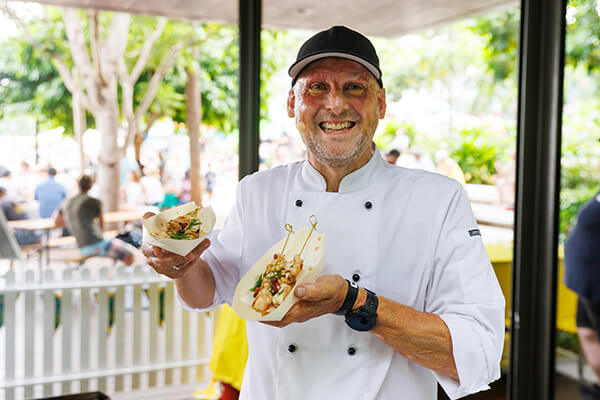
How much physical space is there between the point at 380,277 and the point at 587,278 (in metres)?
1.56

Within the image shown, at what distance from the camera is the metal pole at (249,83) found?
2.32m

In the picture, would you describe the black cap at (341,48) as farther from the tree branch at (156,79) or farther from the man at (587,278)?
the man at (587,278)

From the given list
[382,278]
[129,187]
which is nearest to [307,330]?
[382,278]

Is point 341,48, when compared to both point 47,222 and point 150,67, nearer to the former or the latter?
point 150,67

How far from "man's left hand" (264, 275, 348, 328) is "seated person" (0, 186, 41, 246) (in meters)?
1.78

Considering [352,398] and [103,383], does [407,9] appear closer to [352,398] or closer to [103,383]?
[352,398]

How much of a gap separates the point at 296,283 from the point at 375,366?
33cm

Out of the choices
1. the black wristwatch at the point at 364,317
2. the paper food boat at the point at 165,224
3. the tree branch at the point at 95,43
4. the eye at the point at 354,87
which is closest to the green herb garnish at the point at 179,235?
the paper food boat at the point at 165,224

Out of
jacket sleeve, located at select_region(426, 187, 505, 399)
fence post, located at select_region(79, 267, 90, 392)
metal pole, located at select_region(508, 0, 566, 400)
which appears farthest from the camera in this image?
fence post, located at select_region(79, 267, 90, 392)

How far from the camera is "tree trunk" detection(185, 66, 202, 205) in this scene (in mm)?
2514

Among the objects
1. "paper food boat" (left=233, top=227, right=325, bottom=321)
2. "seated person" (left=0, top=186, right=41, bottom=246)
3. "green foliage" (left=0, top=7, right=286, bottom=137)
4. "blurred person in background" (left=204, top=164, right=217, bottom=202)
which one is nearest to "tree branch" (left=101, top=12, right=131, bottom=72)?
"green foliage" (left=0, top=7, right=286, bottom=137)

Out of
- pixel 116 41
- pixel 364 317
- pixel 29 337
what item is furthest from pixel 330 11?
pixel 29 337

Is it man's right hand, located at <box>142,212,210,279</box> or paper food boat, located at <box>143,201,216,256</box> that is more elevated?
paper food boat, located at <box>143,201,216,256</box>

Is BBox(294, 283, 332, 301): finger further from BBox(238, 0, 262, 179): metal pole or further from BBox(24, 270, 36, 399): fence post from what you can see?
BBox(24, 270, 36, 399): fence post
